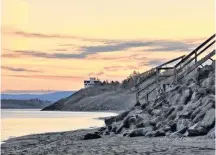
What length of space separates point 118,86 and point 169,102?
6448 inches

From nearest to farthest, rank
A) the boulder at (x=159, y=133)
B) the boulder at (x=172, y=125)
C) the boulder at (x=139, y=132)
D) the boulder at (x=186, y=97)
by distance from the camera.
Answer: the boulder at (x=159, y=133) → the boulder at (x=172, y=125) → the boulder at (x=139, y=132) → the boulder at (x=186, y=97)

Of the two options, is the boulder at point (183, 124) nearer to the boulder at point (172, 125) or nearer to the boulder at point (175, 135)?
the boulder at point (172, 125)

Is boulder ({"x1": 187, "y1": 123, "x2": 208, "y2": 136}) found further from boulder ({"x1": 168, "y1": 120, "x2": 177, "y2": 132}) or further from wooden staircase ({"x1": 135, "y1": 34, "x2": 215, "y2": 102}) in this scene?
wooden staircase ({"x1": 135, "y1": 34, "x2": 215, "y2": 102})

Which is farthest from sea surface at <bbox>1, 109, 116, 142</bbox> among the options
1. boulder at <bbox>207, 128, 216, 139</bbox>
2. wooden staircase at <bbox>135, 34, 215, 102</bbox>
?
boulder at <bbox>207, 128, 216, 139</bbox>

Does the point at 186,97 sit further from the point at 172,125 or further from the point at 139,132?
the point at 139,132

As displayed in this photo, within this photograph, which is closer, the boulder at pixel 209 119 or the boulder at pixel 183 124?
the boulder at pixel 209 119

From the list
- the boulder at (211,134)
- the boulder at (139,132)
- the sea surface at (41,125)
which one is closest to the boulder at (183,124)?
the boulder at (139,132)

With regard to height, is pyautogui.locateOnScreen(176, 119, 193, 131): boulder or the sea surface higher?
pyautogui.locateOnScreen(176, 119, 193, 131): boulder

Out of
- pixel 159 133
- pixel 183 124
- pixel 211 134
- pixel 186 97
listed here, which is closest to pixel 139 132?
pixel 159 133

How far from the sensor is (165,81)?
31.6 meters

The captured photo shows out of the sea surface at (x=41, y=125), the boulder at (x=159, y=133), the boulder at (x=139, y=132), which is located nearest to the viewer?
the boulder at (x=159, y=133)

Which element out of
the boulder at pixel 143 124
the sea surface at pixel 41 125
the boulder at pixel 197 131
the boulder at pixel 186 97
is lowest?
the sea surface at pixel 41 125

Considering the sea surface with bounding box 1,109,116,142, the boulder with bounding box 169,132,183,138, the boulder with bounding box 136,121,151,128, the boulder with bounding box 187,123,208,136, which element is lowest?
the sea surface with bounding box 1,109,116,142

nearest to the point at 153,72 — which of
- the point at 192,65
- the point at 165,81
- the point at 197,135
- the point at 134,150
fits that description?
the point at 165,81
